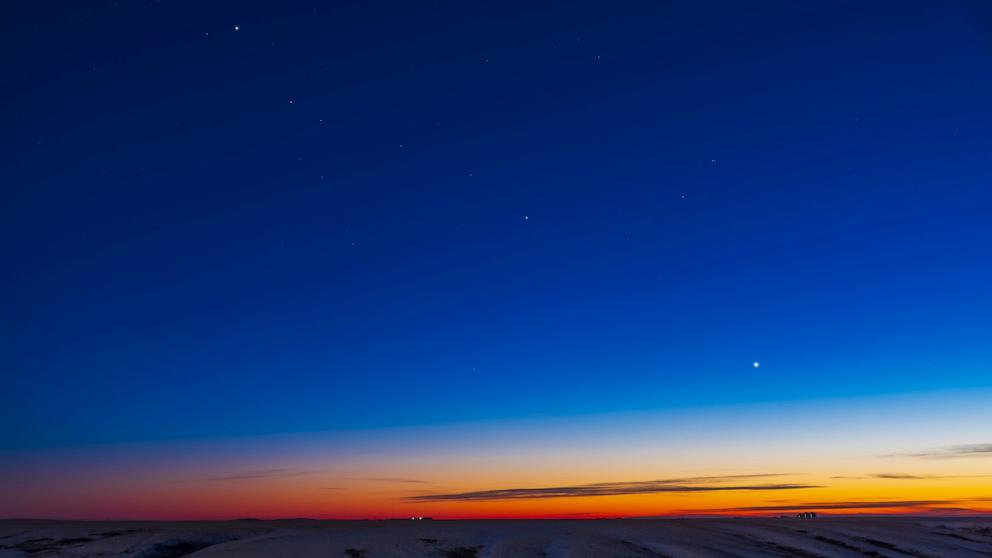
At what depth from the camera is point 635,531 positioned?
1364 centimetres

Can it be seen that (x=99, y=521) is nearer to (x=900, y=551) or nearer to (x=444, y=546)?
(x=444, y=546)

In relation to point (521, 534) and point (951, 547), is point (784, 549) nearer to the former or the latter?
point (951, 547)

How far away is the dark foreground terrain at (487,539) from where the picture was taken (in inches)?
448

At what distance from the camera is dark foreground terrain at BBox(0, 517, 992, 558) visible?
1138 centimetres

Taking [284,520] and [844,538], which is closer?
[844,538]

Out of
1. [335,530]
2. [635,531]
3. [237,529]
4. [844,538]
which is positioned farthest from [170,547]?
[844,538]

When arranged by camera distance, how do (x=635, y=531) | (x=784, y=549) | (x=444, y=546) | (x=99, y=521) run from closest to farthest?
(x=444, y=546) < (x=784, y=549) < (x=635, y=531) < (x=99, y=521)

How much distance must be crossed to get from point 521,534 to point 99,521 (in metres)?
9.65

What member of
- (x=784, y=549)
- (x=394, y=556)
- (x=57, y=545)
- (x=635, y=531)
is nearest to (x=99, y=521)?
(x=57, y=545)

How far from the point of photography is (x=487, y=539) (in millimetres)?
12281

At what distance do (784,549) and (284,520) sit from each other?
10.3 metres

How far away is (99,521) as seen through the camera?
15.8 meters

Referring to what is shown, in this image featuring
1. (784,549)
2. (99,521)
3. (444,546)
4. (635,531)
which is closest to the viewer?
(444,546)

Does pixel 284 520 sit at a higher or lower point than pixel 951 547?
higher
